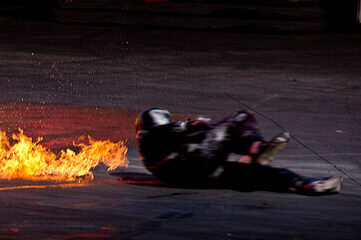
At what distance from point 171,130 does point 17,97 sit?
6103 millimetres

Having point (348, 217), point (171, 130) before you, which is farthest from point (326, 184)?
point (171, 130)

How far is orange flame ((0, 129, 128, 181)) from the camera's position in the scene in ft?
24.8

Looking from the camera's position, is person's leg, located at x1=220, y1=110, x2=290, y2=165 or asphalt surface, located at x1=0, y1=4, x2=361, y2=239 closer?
asphalt surface, located at x1=0, y1=4, x2=361, y2=239

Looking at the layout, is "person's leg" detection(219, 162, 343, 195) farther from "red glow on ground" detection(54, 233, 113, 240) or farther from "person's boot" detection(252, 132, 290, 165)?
"red glow on ground" detection(54, 233, 113, 240)

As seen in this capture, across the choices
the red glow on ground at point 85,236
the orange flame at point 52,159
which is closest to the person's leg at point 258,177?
the orange flame at point 52,159

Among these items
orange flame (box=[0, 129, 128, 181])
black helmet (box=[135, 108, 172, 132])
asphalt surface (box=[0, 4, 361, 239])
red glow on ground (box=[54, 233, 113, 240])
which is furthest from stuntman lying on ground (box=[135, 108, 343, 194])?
red glow on ground (box=[54, 233, 113, 240])

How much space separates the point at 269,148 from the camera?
7086 mm

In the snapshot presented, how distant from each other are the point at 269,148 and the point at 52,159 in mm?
2509

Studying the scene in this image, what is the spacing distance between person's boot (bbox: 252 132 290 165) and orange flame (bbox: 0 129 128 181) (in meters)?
1.71

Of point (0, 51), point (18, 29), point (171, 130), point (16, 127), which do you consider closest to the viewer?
point (171, 130)

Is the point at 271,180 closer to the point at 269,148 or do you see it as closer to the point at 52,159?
the point at 269,148

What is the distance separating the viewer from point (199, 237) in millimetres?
5707

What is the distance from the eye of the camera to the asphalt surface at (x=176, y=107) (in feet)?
20.0

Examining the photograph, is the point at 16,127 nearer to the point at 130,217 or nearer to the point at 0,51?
the point at 130,217
